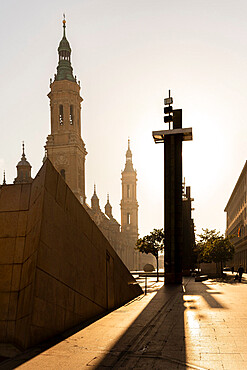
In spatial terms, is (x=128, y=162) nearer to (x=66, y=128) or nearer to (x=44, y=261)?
(x=66, y=128)

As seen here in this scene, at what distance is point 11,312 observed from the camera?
8.00m

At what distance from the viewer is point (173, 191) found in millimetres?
29250

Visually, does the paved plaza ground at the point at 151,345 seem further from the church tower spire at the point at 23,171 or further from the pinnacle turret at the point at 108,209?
the pinnacle turret at the point at 108,209

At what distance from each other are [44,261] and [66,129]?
8085 centimetres

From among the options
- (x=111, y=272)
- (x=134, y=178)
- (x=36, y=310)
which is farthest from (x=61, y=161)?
(x=36, y=310)

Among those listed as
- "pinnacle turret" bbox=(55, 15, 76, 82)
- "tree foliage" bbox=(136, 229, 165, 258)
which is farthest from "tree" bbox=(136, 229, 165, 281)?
"pinnacle turret" bbox=(55, 15, 76, 82)

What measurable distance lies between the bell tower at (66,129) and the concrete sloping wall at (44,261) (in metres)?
74.9

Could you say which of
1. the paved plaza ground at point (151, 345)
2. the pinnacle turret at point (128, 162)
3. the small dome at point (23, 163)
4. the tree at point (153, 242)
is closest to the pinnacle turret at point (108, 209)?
the pinnacle turret at point (128, 162)

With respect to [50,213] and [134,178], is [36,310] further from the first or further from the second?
[134,178]

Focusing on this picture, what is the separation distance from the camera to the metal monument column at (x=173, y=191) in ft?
93.4

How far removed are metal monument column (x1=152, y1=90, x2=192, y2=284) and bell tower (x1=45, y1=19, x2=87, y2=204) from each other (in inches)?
2228

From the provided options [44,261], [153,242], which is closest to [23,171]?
[153,242]

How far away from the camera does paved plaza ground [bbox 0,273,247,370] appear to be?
677 centimetres

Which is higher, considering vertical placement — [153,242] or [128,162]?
[128,162]
